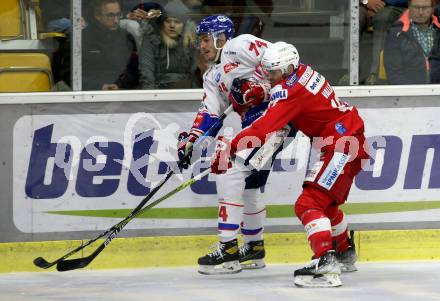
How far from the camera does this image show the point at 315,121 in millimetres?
7223

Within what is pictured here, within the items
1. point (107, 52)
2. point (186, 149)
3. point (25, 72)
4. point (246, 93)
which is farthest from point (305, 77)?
point (25, 72)

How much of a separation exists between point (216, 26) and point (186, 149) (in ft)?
2.49

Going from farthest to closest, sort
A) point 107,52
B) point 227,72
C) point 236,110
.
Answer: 1. point 107,52
2. point 236,110
3. point 227,72

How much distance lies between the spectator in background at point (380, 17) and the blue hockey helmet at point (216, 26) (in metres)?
1.03

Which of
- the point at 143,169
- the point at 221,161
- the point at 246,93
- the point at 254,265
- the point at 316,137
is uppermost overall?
the point at 246,93

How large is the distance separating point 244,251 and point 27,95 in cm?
164

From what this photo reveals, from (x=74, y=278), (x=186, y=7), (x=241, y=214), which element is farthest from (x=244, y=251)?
(x=186, y=7)

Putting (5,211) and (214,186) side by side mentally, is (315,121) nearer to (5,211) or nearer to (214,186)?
(214,186)

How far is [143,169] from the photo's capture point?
7969 millimetres

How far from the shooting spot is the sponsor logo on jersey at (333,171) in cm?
718

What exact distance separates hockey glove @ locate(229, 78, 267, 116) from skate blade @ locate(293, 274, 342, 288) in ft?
3.52

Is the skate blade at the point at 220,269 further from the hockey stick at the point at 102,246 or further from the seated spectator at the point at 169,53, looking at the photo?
the seated spectator at the point at 169,53

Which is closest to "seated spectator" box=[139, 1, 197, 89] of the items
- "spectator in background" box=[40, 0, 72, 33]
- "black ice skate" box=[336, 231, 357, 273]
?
"spectator in background" box=[40, 0, 72, 33]

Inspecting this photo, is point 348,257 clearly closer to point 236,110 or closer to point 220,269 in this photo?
point 220,269
